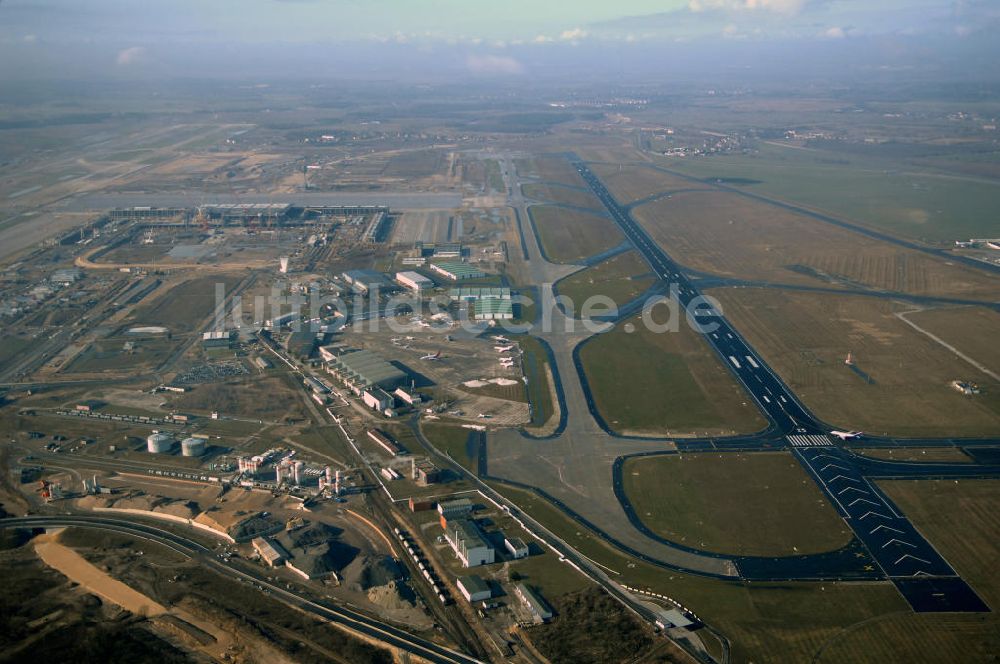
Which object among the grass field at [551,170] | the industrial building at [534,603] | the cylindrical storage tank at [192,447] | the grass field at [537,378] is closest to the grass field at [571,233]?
the grass field at [551,170]

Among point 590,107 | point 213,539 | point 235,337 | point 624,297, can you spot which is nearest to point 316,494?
point 213,539

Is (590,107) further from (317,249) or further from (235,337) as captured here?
(235,337)

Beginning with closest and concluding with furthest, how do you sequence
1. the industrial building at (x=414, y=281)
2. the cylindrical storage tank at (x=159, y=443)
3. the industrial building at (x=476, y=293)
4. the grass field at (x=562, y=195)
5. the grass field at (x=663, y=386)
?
the cylindrical storage tank at (x=159, y=443) → the grass field at (x=663, y=386) → the industrial building at (x=476, y=293) → the industrial building at (x=414, y=281) → the grass field at (x=562, y=195)

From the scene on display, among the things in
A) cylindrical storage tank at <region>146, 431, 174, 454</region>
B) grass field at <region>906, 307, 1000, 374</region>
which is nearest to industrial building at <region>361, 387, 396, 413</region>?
cylindrical storage tank at <region>146, 431, 174, 454</region>

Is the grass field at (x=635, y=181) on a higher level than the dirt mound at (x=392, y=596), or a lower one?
higher

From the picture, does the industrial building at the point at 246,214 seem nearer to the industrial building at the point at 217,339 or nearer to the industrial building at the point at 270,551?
the industrial building at the point at 217,339
